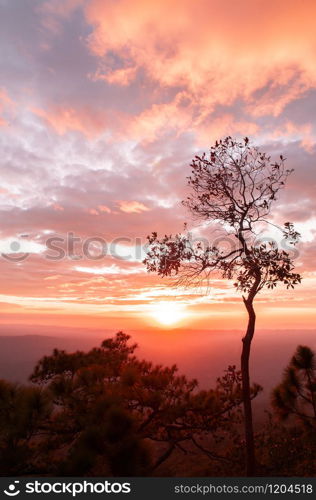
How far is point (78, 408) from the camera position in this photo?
9.80 meters

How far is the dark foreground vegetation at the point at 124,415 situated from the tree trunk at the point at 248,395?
27.1 inches

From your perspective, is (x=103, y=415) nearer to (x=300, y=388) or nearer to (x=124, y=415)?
(x=124, y=415)

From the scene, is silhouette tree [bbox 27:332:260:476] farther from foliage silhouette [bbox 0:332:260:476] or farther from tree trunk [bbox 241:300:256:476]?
tree trunk [bbox 241:300:256:476]

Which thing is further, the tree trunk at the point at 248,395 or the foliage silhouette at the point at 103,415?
the tree trunk at the point at 248,395

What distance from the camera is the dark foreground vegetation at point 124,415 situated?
24.0 feet

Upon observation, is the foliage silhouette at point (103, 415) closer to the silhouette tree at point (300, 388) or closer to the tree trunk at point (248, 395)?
the tree trunk at point (248, 395)

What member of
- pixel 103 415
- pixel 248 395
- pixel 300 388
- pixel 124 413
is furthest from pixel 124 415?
pixel 300 388

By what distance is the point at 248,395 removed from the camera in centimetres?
1118

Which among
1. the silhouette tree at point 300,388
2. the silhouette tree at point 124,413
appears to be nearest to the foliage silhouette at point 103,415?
the silhouette tree at point 124,413

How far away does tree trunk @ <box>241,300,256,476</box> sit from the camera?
428 inches
